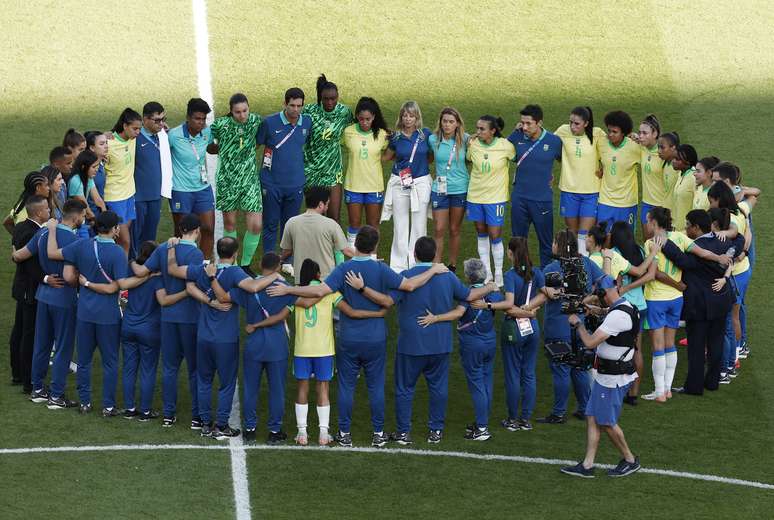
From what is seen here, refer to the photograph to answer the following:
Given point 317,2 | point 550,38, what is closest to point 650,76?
point 550,38

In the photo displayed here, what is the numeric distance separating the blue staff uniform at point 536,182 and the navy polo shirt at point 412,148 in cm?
→ 103

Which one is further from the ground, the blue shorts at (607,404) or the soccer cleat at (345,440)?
the blue shorts at (607,404)

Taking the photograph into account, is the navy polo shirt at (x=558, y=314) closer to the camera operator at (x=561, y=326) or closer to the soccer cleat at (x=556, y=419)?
the camera operator at (x=561, y=326)

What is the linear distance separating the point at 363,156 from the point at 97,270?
4330 millimetres

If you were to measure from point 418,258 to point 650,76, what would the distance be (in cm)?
1030

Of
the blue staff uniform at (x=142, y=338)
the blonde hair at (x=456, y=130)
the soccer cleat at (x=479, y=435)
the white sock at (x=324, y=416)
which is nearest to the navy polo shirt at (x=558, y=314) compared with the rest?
the soccer cleat at (x=479, y=435)

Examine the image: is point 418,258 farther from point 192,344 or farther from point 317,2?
point 317,2

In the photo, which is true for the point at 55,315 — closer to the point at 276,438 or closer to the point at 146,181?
the point at 276,438

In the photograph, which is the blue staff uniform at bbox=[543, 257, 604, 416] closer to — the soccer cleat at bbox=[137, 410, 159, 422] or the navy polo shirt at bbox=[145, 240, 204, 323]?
the navy polo shirt at bbox=[145, 240, 204, 323]

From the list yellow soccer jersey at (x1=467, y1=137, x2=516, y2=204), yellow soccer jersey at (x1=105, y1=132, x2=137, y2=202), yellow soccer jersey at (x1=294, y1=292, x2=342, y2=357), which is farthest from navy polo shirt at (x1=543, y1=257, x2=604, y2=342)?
yellow soccer jersey at (x1=105, y1=132, x2=137, y2=202)

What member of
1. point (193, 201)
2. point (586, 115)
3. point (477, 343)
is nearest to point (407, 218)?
point (586, 115)

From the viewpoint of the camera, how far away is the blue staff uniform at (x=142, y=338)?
45.9 feet

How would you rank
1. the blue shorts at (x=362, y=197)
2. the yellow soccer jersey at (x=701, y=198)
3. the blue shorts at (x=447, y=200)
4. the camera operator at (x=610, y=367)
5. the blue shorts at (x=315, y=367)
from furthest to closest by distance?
the blue shorts at (x=362, y=197), the blue shorts at (x=447, y=200), the yellow soccer jersey at (x=701, y=198), the blue shorts at (x=315, y=367), the camera operator at (x=610, y=367)

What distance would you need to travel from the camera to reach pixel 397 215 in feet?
57.4
